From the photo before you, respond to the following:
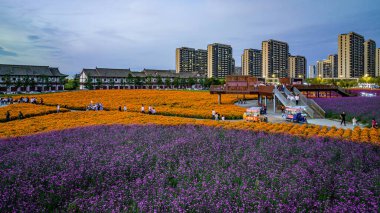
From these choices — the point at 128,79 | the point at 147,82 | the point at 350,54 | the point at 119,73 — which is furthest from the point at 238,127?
the point at 350,54

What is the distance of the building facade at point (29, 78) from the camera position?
92.8 meters

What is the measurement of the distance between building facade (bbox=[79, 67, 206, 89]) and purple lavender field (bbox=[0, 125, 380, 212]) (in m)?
103

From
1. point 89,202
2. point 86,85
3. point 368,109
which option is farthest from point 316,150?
point 86,85

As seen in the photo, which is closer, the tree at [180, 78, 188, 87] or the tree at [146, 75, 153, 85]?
the tree at [146, 75, 153, 85]

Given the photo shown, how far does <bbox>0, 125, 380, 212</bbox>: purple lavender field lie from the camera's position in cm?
528

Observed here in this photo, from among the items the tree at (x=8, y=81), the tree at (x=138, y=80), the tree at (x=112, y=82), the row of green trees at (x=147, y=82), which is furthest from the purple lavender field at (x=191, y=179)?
the tree at (x=138, y=80)

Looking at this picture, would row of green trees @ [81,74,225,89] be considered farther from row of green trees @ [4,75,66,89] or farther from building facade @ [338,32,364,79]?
building facade @ [338,32,364,79]

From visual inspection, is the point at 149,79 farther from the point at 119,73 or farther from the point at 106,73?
the point at 106,73

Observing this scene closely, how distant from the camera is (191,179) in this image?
6.92 metres

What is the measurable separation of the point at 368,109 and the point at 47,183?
1183 inches

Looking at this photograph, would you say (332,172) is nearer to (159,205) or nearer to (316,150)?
(316,150)

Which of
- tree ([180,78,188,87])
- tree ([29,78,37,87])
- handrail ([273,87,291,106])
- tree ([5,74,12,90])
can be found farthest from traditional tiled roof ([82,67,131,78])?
handrail ([273,87,291,106])

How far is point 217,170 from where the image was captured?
289 inches

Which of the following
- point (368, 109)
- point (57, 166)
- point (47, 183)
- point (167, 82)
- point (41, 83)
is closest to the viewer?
point (47, 183)
